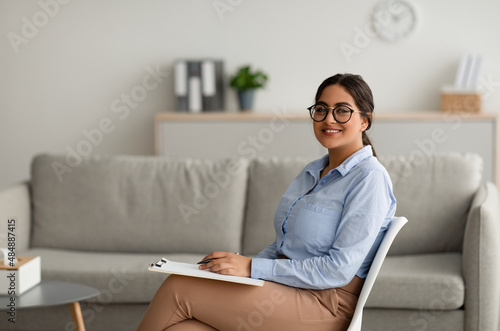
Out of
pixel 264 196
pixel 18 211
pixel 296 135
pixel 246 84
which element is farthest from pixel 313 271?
pixel 246 84

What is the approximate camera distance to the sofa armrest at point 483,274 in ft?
8.80

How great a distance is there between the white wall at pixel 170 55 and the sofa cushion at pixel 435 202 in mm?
1801

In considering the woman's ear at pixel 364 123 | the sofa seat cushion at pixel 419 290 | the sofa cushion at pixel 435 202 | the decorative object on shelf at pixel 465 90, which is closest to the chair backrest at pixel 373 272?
the woman's ear at pixel 364 123

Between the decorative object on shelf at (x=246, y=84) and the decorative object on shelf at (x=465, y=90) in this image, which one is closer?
the decorative object on shelf at (x=465, y=90)

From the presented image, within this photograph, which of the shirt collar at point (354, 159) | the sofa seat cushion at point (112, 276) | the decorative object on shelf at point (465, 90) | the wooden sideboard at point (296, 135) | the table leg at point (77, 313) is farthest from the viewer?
the decorative object on shelf at point (465, 90)

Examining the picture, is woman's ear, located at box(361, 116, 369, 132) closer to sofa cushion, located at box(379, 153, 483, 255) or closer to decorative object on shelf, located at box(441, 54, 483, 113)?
sofa cushion, located at box(379, 153, 483, 255)

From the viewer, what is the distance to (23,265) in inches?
93.5

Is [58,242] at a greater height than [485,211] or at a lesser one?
lesser

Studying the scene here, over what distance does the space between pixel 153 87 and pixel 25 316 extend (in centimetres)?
254

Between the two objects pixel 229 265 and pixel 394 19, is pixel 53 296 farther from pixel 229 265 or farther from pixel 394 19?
pixel 394 19

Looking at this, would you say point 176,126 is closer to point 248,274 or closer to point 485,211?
point 485,211

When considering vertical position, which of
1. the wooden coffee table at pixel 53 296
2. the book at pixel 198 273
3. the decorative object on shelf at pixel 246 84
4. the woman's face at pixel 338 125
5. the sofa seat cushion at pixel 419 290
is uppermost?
the decorative object on shelf at pixel 246 84

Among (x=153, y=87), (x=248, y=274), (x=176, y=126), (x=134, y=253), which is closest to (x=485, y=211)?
(x=248, y=274)

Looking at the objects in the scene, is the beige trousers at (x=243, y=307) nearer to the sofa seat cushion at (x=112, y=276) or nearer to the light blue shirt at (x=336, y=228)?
the light blue shirt at (x=336, y=228)
